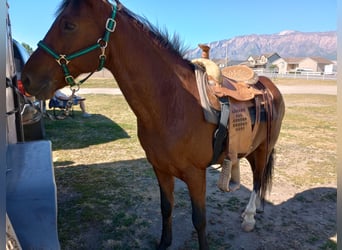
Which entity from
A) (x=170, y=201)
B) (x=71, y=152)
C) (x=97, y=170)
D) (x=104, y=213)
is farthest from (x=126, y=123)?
(x=170, y=201)

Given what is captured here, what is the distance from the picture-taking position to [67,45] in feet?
4.76

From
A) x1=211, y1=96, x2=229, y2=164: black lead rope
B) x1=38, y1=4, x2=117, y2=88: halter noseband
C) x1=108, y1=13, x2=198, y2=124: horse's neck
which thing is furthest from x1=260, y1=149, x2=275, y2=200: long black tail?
x1=38, y1=4, x2=117, y2=88: halter noseband

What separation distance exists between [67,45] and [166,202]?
149cm

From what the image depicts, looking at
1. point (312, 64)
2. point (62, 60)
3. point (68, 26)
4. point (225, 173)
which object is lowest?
point (225, 173)

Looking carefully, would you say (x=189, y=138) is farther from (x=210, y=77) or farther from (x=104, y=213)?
(x=104, y=213)

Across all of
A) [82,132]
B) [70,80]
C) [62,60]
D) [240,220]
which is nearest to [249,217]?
[240,220]

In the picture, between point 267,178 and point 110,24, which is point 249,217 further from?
point 110,24

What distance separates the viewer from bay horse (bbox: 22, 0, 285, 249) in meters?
1.45

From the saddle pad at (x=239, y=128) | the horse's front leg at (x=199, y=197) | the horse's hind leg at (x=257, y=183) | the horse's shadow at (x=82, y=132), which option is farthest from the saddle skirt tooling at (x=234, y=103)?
the horse's shadow at (x=82, y=132)

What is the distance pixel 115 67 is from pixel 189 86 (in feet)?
1.83

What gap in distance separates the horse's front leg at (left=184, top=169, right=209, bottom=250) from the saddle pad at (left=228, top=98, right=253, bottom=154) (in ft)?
1.17

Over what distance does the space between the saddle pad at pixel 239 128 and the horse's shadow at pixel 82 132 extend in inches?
156

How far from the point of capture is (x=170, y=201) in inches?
90.0

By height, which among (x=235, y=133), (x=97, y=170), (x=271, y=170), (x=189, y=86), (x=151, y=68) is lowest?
(x=97, y=170)
